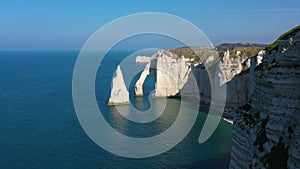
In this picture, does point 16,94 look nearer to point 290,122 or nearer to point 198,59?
point 198,59

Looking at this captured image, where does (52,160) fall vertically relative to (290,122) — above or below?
below

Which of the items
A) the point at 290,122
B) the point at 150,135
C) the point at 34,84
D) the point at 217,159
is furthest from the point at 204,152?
the point at 34,84

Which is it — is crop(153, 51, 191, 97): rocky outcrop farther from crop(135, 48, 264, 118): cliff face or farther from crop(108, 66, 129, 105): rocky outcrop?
crop(108, 66, 129, 105): rocky outcrop

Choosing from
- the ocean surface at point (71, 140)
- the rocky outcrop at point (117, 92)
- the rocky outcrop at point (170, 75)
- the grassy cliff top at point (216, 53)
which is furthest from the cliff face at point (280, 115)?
the rocky outcrop at point (170, 75)

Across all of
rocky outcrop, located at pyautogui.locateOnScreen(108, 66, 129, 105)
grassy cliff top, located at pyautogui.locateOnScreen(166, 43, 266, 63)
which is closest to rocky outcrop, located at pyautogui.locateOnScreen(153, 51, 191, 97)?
grassy cliff top, located at pyautogui.locateOnScreen(166, 43, 266, 63)

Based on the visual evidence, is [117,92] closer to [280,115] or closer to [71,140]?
[71,140]

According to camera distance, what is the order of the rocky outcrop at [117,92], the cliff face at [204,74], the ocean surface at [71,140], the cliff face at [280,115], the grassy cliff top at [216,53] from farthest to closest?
the grassy cliff top at [216,53], the rocky outcrop at [117,92], the cliff face at [204,74], the ocean surface at [71,140], the cliff face at [280,115]

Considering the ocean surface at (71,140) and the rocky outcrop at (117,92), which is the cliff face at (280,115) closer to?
the ocean surface at (71,140)

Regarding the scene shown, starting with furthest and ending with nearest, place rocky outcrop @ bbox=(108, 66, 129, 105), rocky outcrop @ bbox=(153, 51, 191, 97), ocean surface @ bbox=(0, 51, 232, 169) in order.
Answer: rocky outcrop @ bbox=(153, 51, 191, 97)
rocky outcrop @ bbox=(108, 66, 129, 105)
ocean surface @ bbox=(0, 51, 232, 169)

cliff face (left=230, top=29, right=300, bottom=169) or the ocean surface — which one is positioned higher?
cliff face (left=230, top=29, right=300, bottom=169)

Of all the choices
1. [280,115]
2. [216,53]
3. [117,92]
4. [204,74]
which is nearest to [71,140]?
[117,92]

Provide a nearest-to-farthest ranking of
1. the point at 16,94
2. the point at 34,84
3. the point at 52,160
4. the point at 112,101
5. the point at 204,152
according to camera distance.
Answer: the point at 52,160
the point at 204,152
the point at 112,101
the point at 16,94
the point at 34,84
